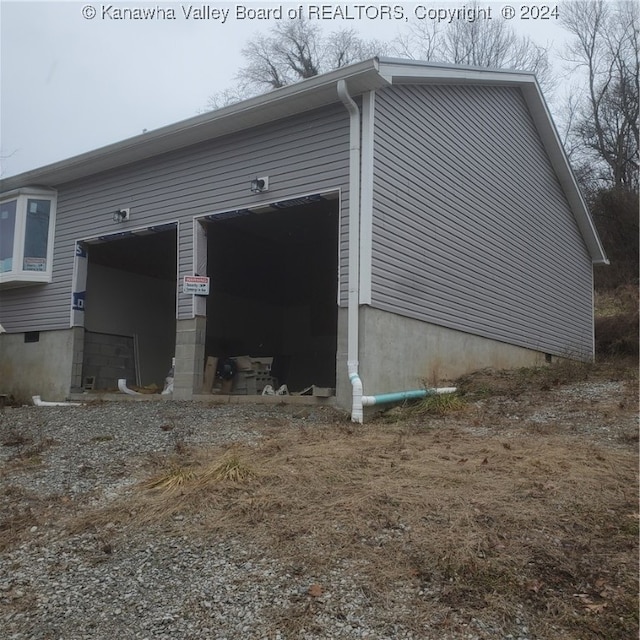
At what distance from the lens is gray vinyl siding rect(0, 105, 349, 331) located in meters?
8.64

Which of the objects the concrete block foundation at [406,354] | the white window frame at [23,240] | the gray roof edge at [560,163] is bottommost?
the concrete block foundation at [406,354]

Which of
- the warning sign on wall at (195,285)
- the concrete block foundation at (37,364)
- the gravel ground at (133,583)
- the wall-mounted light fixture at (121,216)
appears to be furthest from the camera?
the concrete block foundation at (37,364)

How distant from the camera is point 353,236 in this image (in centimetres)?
815

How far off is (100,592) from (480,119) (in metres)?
10.8

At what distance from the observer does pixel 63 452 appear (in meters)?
5.94

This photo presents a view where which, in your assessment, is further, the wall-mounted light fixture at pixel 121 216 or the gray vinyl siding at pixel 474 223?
the wall-mounted light fixture at pixel 121 216

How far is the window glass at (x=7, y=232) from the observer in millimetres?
11930

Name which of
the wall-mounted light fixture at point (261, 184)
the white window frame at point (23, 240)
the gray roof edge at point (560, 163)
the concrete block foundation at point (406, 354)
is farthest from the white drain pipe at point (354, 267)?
the white window frame at point (23, 240)

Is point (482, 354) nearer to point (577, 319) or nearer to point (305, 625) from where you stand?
point (577, 319)

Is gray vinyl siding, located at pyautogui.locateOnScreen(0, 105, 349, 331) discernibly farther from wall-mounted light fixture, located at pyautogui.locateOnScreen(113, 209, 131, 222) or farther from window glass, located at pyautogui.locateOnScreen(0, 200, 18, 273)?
window glass, located at pyautogui.locateOnScreen(0, 200, 18, 273)

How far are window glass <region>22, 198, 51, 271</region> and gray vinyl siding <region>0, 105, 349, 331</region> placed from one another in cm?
25

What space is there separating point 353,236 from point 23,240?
709cm

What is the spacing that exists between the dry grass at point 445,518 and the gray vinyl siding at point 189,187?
3.71 metres

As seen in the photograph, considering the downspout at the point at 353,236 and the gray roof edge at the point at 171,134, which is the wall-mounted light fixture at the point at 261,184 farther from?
the downspout at the point at 353,236
